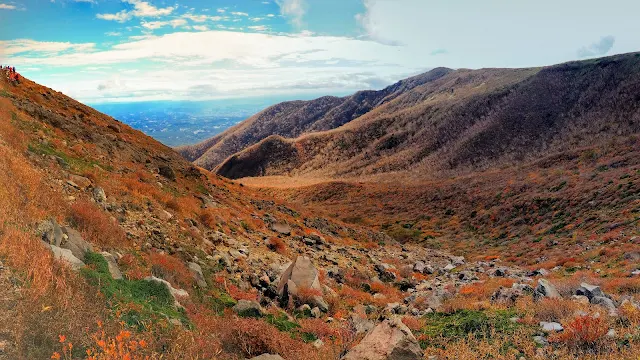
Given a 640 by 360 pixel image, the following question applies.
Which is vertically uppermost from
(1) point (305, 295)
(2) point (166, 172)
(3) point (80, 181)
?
(3) point (80, 181)

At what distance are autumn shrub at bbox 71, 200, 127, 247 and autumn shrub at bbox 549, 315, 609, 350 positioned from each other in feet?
38.4

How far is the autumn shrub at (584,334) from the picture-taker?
747 centimetres

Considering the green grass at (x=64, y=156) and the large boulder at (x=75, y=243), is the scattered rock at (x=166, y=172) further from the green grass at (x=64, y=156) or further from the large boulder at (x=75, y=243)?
the large boulder at (x=75, y=243)

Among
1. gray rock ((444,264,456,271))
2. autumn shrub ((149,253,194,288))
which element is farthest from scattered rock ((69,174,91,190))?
gray rock ((444,264,456,271))

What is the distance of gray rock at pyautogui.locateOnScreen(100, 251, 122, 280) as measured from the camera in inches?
332

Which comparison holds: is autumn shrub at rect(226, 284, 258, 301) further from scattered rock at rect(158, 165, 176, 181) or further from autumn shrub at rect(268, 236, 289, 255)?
scattered rock at rect(158, 165, 176, 181)

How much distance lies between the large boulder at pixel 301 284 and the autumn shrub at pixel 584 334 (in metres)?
6.91

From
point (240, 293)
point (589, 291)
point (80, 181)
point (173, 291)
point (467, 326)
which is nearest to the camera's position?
point (173, 291)

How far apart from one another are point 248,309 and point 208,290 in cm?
184

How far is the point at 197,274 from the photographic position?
11.6 m

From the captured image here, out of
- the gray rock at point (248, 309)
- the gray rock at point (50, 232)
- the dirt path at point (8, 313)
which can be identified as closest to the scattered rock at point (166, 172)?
the gray rock at point (50, 232)

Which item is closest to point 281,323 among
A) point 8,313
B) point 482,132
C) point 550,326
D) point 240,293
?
point 240,293

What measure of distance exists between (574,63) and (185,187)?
103780 mm

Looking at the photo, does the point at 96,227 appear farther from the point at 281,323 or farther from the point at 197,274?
the point at 281,323
